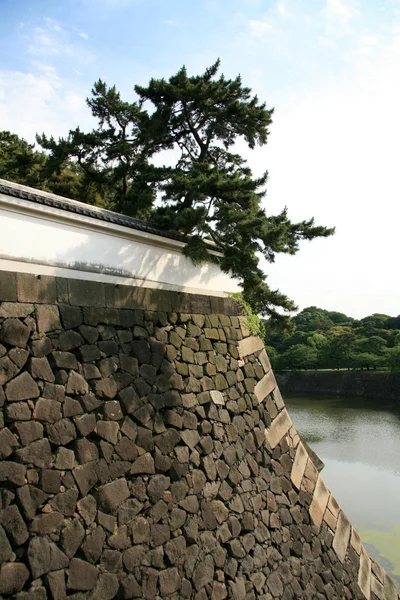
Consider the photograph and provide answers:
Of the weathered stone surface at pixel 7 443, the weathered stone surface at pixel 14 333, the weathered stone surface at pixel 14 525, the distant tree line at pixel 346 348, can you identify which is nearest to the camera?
the weathered stone surface at pixel 14 525

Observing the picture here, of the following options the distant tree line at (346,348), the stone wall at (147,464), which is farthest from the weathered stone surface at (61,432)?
the distant tree line at (346,348)

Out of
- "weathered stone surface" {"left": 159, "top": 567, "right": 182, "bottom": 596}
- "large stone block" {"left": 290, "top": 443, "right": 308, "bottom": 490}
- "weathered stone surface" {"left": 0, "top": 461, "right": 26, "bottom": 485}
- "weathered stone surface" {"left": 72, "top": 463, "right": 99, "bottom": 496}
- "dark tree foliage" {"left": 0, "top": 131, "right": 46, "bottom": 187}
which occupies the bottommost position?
"weathered stone surface" {"left": 159, "top": 567, "right": 182, "bottom": 596}

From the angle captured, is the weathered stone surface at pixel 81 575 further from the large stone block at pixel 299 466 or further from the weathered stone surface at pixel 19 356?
the large stone block at pixel 299 466

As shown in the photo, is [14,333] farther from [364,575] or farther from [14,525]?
[364,575]

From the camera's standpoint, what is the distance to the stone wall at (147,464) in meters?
3.16

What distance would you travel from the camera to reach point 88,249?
4.23m

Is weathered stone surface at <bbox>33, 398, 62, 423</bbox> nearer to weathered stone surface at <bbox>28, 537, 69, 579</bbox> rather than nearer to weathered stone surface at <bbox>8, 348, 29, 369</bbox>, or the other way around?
weathered stone surface at <bbox>8, 348, 29, 369</bbox>

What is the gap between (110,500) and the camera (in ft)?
11.5

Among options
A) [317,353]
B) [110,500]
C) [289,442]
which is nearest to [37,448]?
[110,500]

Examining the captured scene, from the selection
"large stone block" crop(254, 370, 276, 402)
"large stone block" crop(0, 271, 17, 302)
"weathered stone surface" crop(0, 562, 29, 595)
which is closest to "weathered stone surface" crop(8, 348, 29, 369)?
"large stone block" crop(0, 271, 17, 302)

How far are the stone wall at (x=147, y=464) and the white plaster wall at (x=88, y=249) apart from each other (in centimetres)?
19

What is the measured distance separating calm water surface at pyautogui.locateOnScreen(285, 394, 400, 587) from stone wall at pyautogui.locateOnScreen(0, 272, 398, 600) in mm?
3741

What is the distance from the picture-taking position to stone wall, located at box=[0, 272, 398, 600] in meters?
3.16

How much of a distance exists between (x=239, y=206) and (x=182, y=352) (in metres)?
2.08
